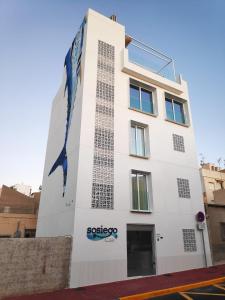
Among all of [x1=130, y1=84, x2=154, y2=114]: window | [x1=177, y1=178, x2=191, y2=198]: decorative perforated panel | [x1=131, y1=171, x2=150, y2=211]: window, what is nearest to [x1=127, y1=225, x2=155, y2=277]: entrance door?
[x1=131, y1=171, x2=150, y2=211]: window

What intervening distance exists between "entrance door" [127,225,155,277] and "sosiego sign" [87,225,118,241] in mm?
1254

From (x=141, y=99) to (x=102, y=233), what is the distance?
1013 cm

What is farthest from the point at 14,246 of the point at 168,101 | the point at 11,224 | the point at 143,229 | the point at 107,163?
the point at 11,224

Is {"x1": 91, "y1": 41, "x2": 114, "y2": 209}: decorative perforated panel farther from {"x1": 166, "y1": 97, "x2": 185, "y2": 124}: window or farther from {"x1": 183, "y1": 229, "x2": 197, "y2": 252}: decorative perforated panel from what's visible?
{"x1": 183, "y1": 229, "x2": 197, "y2": 252}: decorative perforated panel

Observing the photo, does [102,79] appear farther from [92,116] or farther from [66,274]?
[66,274]

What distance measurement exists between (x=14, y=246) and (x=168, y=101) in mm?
15054

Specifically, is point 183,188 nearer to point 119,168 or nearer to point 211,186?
point 119,168

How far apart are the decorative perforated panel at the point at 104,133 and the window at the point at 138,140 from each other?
187cm

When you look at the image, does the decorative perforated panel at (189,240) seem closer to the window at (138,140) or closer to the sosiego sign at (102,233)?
the sosiego sign at (102,233)

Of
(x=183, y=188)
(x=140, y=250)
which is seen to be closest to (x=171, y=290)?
(x=140, y=250)

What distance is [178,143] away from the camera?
55.7 ft

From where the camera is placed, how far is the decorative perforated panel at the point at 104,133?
12430 mm

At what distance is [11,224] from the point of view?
2622 centimetres

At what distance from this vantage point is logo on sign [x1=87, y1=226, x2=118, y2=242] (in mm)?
11258
